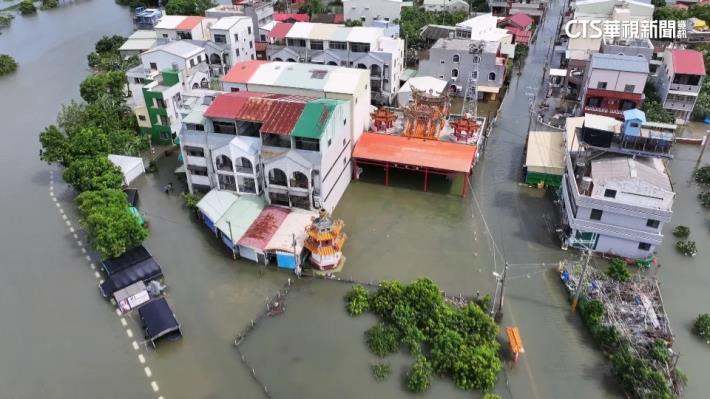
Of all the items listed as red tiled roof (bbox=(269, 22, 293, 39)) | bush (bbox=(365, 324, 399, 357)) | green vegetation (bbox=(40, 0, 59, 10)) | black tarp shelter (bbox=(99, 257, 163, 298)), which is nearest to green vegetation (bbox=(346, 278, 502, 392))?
bush (bbox=(365, 324, 399, 357))

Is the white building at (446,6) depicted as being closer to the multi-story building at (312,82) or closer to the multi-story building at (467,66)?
the multi-story building at (467,66)

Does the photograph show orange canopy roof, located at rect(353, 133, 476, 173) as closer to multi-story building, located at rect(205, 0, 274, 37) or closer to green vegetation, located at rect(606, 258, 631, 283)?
green vegetation, located at rect(606, 258, 631, 283)

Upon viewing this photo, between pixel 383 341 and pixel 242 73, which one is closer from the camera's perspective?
pixel 383 341

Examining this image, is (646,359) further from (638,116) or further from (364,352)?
(638,116)

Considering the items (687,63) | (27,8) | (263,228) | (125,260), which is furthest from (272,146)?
(27,8)

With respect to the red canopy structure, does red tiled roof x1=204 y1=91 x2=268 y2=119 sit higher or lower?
higher

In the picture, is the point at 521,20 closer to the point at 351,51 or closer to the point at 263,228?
the point at 351,51
